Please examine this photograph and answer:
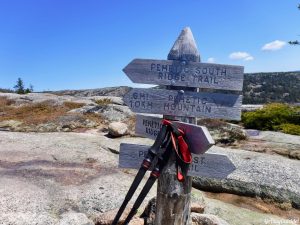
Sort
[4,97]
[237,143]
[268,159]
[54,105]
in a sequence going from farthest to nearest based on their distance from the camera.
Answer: [4,97]
[54,105]
[237,143]
[268,159]

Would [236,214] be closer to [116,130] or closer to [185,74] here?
[185,74]

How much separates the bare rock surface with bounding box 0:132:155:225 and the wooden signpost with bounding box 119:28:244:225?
262 centimetres

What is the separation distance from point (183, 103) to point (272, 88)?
5755cm

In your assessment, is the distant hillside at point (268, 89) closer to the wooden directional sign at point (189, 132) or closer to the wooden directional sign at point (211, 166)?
the wooden directional sign at point (189, 132)

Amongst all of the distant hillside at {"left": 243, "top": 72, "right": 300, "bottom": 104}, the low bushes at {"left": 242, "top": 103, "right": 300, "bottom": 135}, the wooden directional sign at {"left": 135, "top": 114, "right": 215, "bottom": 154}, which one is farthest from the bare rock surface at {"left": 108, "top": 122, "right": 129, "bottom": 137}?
the distant hillside at {"left": 243, "top": 72, "right": 300, "bottom": 104}

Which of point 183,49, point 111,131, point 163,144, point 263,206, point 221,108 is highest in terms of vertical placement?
point 183,49

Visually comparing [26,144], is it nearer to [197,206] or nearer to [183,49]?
[197,206]

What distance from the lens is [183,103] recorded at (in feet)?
18.0

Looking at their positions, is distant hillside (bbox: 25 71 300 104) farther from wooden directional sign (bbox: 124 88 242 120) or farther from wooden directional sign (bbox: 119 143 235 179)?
wooden directional sign (bbox: 119 143 235 179)

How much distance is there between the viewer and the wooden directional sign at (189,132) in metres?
5.17

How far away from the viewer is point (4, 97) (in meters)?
28.5

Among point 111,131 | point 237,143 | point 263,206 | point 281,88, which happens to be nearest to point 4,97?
point 111,131

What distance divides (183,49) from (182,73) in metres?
0.38

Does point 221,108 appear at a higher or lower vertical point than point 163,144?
higher
